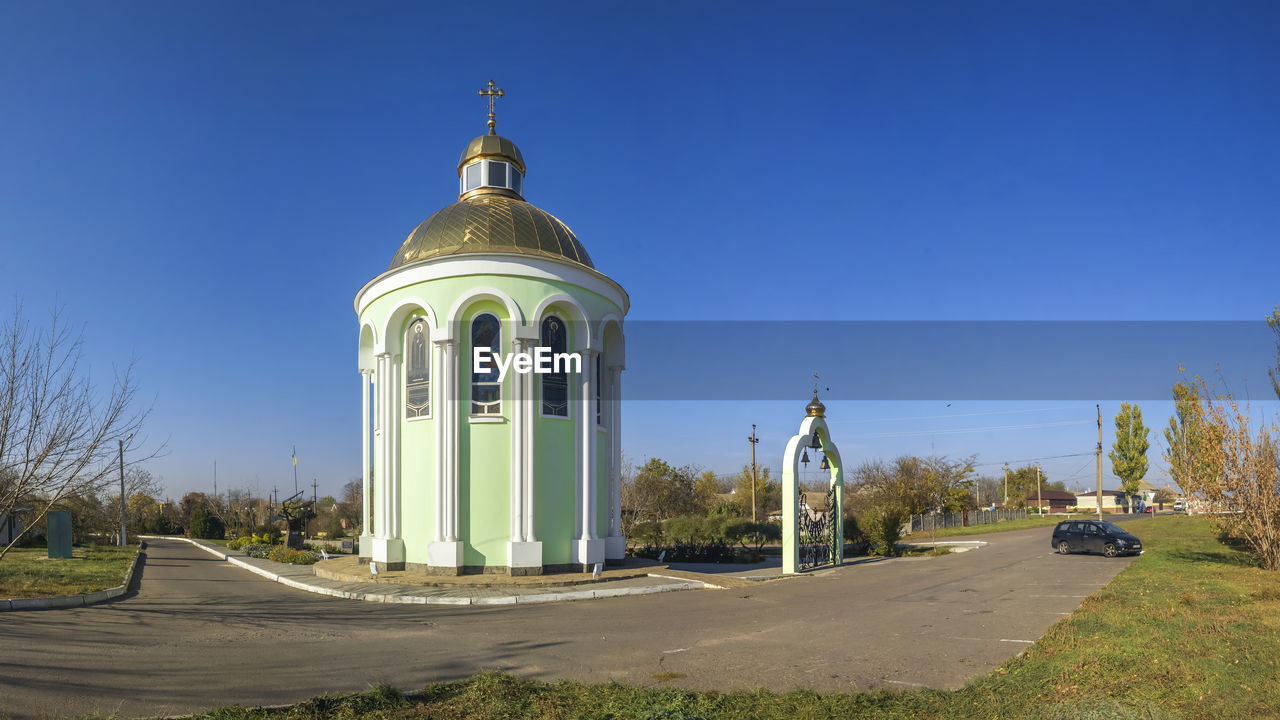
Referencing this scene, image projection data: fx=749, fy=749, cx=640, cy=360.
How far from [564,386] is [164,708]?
11.7 metres

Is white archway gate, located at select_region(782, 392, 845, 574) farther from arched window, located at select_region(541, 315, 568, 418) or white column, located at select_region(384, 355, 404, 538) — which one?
white column, located at select_region(384, 355, 404, 538)

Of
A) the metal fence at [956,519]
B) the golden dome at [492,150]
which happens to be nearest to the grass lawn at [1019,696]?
the golden dome at [492,150]

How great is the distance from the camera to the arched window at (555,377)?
56.4 feet

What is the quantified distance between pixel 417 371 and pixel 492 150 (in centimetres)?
713

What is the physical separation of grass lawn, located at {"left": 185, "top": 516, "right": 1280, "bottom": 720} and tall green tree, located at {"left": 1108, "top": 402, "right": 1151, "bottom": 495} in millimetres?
65368

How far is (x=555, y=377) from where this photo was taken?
1734cm

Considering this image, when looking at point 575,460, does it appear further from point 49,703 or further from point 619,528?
point 49,703

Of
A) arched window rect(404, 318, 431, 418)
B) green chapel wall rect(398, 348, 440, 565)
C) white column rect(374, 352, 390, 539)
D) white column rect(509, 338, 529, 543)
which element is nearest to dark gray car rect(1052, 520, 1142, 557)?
white column rect(509, 338, 529, 543)

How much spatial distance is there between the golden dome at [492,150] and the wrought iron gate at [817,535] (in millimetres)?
12068

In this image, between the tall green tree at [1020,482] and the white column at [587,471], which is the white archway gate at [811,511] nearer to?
the white column at [587,471]

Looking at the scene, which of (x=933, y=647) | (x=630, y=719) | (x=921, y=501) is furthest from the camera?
(x=921, y=501)

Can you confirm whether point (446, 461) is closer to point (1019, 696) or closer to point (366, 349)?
point (366, 349)

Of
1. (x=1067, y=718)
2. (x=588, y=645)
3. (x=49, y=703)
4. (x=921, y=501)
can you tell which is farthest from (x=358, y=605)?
(x=921, y=501)

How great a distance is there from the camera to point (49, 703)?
631 centimetres
